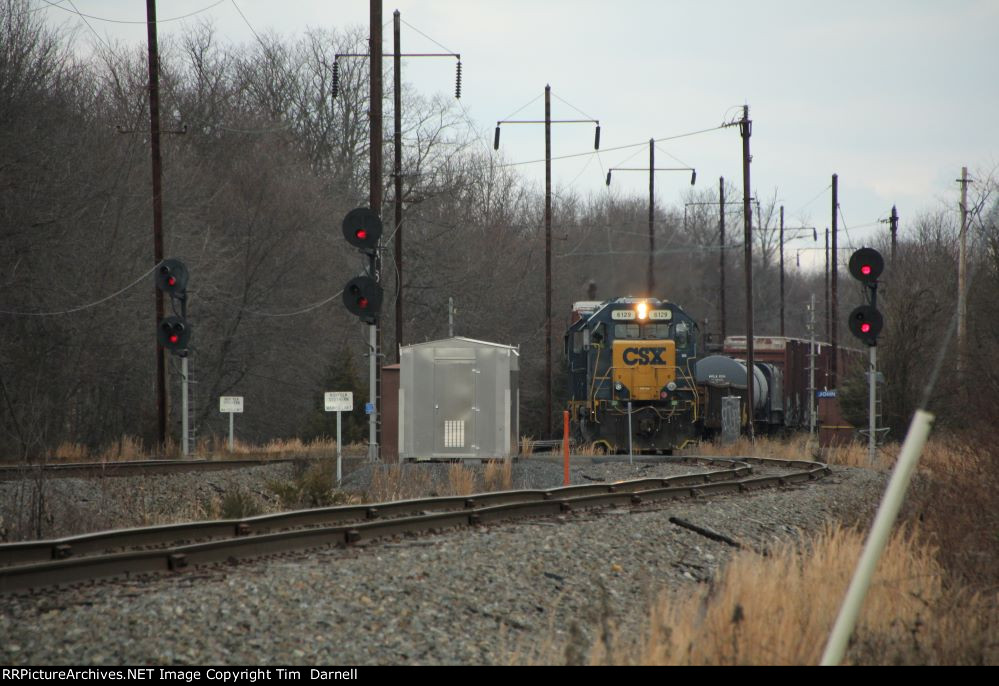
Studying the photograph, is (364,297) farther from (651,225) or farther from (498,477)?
(651,225)

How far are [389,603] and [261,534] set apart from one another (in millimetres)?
3345

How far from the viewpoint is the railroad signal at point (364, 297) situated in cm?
1959

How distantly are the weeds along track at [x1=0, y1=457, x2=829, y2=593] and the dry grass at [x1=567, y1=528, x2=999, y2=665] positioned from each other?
10.3 ft

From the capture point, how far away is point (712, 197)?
2717 inches

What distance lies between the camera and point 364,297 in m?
19.7

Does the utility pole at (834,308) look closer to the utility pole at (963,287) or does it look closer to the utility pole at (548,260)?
the utility pole at (963,287)

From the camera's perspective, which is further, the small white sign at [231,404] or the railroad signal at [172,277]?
the railroad signal at [172,277]

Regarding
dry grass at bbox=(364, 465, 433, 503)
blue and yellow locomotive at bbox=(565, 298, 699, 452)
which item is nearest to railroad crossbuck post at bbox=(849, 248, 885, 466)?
blue and yellow locomotive at bbox=(565, 298, 699, 452)

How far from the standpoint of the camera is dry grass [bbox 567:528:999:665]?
6352 mm

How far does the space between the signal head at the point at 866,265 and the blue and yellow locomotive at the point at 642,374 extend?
21.2 ft

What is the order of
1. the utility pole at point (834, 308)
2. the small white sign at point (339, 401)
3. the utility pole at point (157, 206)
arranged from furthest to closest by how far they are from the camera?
1. the utility pole at point (834, 308)
2. the utility pole at point (157, 206)
3. the small white sign at point (339, 401)

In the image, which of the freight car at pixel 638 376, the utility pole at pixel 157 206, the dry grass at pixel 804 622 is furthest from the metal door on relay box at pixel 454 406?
the dry grass at pixel 804 622

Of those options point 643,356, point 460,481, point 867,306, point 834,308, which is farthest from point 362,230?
point 834,308

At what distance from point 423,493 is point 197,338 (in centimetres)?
2311
